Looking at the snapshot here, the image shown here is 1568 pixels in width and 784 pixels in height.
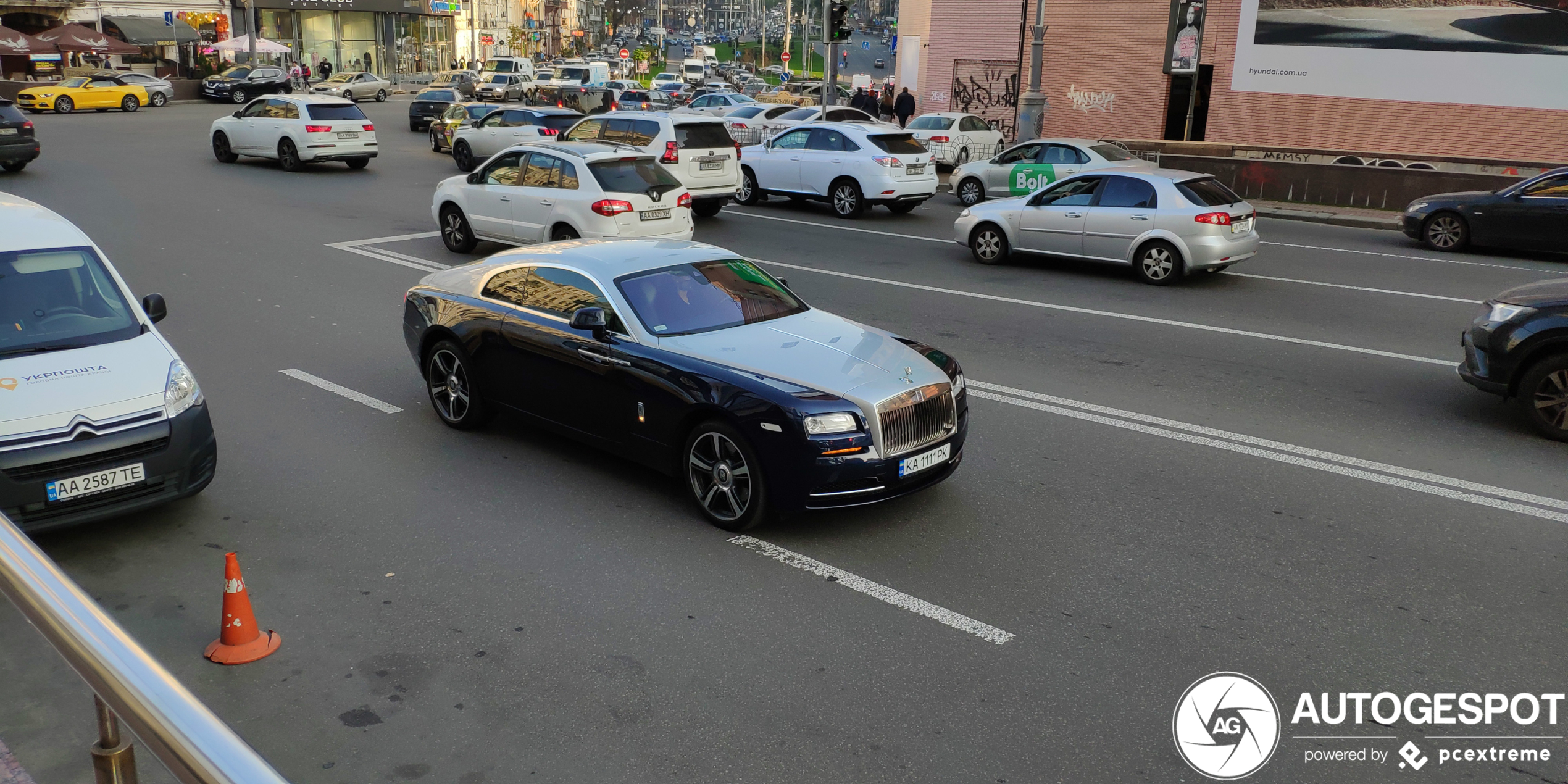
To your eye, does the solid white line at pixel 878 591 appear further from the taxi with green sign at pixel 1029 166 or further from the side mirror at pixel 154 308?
the taxi with green sign at pixel 1029 166

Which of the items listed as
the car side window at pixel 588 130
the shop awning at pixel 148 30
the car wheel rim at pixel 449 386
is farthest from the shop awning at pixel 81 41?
the car wheel rim at pixel 449 386

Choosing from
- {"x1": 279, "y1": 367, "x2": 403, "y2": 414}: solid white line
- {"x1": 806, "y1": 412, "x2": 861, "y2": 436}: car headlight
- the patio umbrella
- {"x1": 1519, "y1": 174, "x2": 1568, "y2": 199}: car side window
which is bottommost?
{"x1": 279, "y1": 367, "x2": 403, "y2": 414}: solid white line

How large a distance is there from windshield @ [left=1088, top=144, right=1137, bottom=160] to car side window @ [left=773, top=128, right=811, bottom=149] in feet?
17.6

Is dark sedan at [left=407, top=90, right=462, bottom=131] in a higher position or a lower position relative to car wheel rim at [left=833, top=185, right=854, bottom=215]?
higher

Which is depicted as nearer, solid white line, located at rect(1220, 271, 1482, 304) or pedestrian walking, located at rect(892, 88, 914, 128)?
solid white line, located at rect(1220, 271, 1482, 304)

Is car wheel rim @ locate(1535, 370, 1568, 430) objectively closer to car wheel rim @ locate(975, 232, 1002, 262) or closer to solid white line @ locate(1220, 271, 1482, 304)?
solid white line @ locate(1220, 271, 1482, 304)

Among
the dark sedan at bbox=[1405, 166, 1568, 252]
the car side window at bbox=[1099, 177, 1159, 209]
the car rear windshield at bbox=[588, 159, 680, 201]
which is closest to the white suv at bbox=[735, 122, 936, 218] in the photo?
the car rear windshield at bbox=[588, 159, 680, 201]

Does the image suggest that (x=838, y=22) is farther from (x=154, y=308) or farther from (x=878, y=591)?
(x=878, y=591)

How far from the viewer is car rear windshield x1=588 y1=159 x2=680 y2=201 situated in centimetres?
1466

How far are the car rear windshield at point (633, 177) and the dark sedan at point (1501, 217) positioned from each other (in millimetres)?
11991

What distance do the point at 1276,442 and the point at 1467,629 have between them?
117 inches

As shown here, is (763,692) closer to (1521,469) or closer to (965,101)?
(1521,469)

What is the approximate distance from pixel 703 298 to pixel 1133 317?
695cm

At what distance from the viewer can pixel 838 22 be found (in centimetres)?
2927
